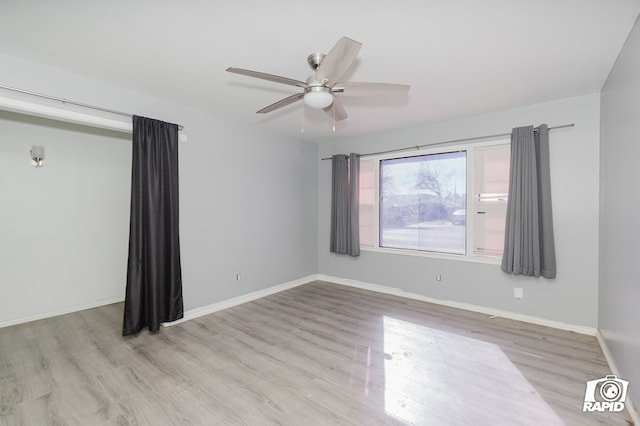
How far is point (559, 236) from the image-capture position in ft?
10.3

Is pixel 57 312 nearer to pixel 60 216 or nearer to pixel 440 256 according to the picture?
pixel 60 216

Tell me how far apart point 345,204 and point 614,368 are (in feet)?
11.3

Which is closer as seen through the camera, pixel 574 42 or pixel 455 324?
pixel 574 42

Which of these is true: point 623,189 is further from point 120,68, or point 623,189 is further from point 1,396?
point 1,396

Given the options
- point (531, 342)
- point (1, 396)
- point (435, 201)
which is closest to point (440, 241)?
point (435, 201)

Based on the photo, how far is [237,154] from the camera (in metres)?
3.93

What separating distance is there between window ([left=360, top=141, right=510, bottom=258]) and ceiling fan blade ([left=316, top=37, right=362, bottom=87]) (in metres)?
2.65

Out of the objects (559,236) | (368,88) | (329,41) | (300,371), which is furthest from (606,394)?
(329,41)

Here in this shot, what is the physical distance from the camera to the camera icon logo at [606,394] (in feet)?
6.24

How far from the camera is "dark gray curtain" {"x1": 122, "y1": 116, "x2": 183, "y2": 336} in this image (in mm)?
2840

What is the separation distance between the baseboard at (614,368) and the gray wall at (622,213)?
0.06 metres

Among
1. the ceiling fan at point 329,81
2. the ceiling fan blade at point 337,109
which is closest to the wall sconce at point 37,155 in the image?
the ceiling fan at point 329,81

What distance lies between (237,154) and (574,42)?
3600 millimetres

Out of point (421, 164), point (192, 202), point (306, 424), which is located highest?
point (421, 164)
